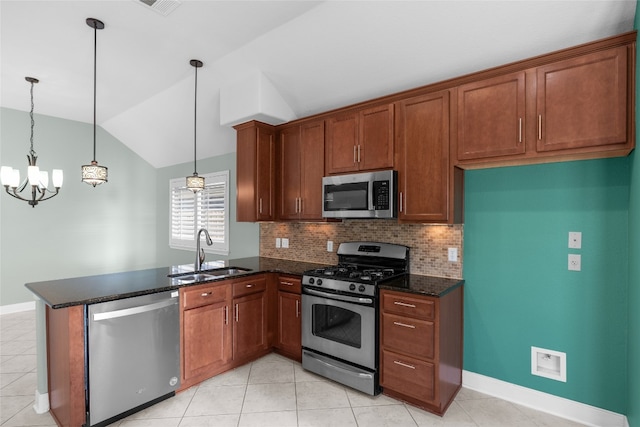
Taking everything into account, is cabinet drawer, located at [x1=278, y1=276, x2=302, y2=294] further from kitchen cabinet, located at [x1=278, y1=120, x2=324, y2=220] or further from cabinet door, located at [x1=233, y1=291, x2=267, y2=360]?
kitchen cabinet, located at [x1=278, y1=120, x2=324, y2=220]

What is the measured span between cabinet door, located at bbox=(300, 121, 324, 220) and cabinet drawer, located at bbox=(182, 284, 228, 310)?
1194 mm

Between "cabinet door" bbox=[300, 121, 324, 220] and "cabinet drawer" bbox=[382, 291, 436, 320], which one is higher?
"cabinet door" bbox=[300, 121, 324, 220]

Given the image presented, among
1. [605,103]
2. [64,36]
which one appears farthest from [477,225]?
[64,36]

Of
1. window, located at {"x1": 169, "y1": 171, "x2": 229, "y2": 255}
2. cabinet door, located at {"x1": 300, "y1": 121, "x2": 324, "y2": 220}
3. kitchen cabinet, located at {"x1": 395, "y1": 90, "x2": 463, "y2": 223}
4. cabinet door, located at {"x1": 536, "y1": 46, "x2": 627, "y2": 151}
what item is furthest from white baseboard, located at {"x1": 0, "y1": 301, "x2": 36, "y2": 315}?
cabinet door, located at {"x1": 536, "y1": 46, "x2": 627, "y2": 151}

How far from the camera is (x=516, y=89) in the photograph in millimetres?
2285

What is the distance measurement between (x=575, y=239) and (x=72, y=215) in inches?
269

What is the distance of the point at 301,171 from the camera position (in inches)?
142

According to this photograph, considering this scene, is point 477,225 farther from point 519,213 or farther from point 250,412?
point 250,412

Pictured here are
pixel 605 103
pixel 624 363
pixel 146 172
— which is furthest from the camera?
pixel 146 172

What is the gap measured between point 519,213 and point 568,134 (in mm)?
697

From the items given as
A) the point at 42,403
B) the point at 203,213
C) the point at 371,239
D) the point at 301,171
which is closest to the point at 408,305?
the point at 371,239

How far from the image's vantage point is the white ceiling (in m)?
2.25

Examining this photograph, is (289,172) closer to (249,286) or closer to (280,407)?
(249,286)

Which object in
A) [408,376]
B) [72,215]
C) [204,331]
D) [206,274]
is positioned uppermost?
[72,215]
